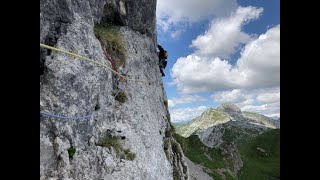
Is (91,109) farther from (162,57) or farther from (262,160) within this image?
(262,160)

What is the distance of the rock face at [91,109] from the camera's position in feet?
46.1

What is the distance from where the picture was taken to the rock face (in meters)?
14.1

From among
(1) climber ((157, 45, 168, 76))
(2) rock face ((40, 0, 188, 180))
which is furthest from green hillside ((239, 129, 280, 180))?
(2) rock face ((40, 0, 188, 180))

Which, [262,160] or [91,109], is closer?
[91,109]

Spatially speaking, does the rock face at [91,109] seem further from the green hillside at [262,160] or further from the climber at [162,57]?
the green hillside at [262,160]

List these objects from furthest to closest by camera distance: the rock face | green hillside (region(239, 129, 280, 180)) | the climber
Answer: green hillside (region(239, 129, 280, 180)), the climber, the rock face

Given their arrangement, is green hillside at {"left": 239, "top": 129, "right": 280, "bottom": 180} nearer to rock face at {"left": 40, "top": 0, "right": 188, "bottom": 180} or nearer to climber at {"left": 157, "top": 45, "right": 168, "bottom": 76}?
climber at {"left": 157, "top": 45, "right": 168, "bottom": 76}

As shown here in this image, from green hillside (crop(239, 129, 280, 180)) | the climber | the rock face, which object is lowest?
green hillside (crop(239, 129, 280, 180))

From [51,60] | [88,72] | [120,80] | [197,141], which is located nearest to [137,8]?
[120,80]

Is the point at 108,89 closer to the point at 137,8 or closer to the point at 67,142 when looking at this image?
the point at 67,142

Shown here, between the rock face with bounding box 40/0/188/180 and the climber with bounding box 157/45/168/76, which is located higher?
the climber with bounding box 157/45/168/76

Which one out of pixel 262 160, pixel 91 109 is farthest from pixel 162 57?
pixel 262 160

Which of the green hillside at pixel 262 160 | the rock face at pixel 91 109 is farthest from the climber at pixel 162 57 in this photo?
the green hillside at pixel 262 160

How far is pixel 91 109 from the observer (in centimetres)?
1775
